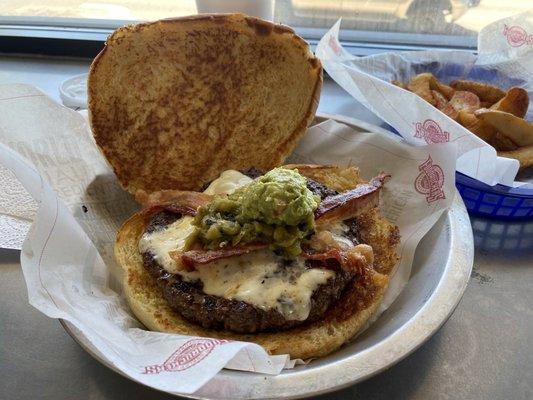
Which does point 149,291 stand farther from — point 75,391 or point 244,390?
point 244,390

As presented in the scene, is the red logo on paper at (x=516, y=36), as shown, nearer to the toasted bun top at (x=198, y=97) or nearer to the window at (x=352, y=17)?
the window at (x=352, y=17)

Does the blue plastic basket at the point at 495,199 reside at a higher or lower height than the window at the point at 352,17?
lower

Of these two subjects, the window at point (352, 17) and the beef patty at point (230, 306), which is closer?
the beef patty at point (230, 306)

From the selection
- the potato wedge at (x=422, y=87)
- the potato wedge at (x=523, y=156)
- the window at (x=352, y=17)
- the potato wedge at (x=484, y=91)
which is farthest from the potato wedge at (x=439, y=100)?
the window at (x=352, y=17)

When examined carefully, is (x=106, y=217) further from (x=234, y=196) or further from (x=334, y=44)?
(x=334, y=44)

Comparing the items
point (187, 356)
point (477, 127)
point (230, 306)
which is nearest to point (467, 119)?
point (477, 127)

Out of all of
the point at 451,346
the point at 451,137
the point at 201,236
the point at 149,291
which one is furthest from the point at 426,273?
the point at 149,291

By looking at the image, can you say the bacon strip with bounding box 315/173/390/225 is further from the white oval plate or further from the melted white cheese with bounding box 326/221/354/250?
the white oval plate
